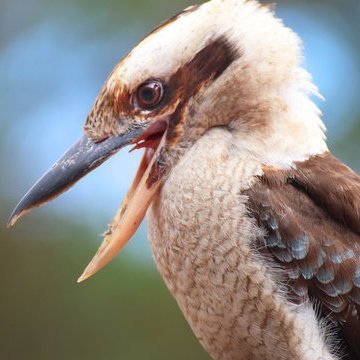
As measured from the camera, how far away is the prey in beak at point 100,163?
135 centimetres

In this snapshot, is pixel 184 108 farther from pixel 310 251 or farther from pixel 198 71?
pixel 310 251

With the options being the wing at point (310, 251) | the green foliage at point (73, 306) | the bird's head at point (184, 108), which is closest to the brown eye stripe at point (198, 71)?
the bird's head at point (184, 108)

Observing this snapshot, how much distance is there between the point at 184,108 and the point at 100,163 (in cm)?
18

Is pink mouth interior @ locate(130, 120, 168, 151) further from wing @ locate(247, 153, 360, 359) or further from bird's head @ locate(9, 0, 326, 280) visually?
wing @ locate(247, 153, 360, 359)

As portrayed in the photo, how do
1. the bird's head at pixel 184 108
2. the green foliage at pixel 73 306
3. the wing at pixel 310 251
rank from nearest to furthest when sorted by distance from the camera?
1. the wing at pixel 310 251
2. the bird's head at pixel 184 108
3. the green foliage at pixel 73 306

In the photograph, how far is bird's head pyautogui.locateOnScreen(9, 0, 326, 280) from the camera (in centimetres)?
134

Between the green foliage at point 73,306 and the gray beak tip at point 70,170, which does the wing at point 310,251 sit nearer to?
the gray beak tip at point 70,170

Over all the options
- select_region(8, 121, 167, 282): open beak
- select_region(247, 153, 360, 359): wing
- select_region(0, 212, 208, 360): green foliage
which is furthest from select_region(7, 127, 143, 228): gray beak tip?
select_region(0, 212, 208, 360): green foliage

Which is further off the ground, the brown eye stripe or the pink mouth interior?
the brown eye stripe

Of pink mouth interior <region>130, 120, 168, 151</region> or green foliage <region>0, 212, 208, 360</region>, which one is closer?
pink mouth interior <region>130, 120, 168, 151</region>

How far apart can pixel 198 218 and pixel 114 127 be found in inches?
9.5

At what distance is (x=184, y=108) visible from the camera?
4.40 feet

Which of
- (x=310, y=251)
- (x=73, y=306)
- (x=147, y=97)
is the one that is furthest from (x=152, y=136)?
(x=73, y=306)

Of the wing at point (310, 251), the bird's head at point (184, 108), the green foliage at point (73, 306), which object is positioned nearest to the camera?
the wing at point (310, 251)
